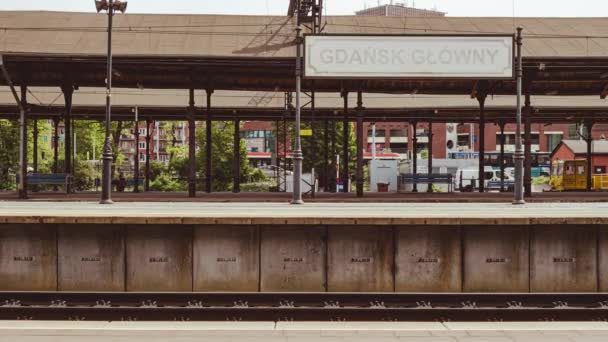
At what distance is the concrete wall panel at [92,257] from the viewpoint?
13.2 meters

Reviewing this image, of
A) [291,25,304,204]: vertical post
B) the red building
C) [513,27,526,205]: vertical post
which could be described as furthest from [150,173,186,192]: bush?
the red building

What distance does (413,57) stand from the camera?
20.9m

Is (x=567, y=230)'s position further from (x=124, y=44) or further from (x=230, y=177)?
(x=230, y=177)

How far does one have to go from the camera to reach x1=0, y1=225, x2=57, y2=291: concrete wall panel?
13.2 metres

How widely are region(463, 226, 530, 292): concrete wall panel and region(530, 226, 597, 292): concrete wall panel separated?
216mm

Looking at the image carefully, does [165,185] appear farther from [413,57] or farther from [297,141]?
[413,57]

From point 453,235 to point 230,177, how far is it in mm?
32185

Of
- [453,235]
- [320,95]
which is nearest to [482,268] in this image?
[453,235]

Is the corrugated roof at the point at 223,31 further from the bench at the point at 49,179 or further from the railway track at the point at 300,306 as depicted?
the railway track at the point at 300,306

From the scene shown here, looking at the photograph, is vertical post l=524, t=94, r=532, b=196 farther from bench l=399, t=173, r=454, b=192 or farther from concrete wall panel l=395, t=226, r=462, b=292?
concrete wall panel l=395, t=226, r=462, b=292

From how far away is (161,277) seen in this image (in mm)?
13297

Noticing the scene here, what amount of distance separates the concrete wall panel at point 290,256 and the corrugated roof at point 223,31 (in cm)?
1023
